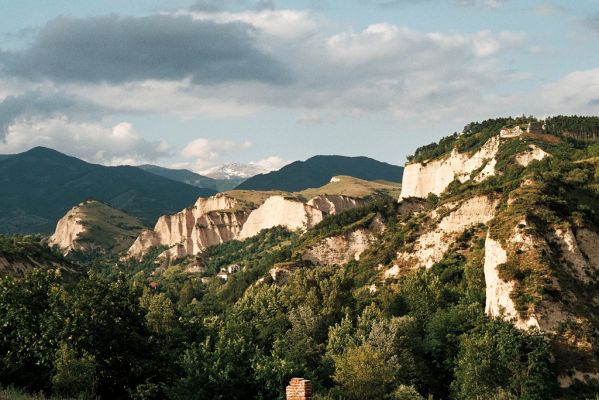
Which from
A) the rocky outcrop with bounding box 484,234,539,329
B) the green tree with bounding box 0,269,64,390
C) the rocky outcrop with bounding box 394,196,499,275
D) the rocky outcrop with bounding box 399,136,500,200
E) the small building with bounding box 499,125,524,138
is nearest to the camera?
the green tree with bounding box 0,269,64,390

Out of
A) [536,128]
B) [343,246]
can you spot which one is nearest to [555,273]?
[343,246]

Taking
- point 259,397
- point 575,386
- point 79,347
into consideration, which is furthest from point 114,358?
point 575,386

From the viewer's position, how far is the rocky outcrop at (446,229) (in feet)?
384

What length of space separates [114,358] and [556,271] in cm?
5046

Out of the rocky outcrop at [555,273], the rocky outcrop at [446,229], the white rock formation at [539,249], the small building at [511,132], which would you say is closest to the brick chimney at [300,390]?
the rocky outcrop at [555,273]

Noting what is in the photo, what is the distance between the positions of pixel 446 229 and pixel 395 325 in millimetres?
52590

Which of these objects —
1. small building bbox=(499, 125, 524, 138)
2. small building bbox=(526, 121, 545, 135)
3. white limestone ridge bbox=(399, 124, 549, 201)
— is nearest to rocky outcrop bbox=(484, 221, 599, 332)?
white limestone ridge bbox=(399, 124, 549, 201)

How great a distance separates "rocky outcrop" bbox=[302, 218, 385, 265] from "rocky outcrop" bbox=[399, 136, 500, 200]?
77.4 feet

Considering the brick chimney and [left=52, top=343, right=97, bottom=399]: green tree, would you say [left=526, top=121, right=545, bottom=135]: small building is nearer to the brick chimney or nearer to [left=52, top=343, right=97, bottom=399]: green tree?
[left=52, top=343, right=97, bottom=399]: green tree

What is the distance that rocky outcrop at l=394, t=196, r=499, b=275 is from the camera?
117125mm

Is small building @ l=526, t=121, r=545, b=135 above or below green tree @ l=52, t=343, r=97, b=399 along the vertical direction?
above

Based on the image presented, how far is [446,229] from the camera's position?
121 metres

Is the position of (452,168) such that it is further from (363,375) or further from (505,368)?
(363,375)

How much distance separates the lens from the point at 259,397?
167 feet
